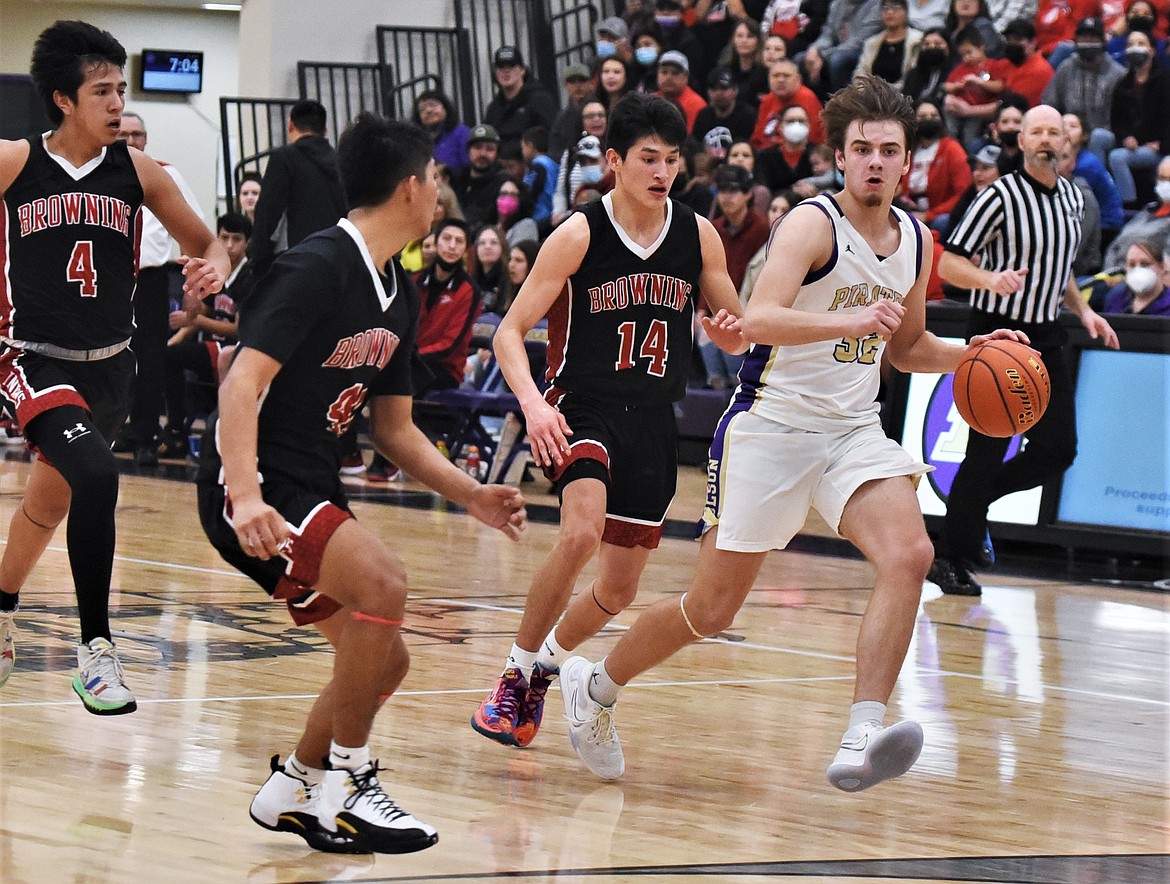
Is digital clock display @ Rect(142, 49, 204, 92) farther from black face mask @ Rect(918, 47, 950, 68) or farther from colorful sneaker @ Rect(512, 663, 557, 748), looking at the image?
colorful sneaker @ Rect(512, 663, 557, 748)

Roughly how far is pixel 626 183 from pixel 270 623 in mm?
2432

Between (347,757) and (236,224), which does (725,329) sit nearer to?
(347,757)

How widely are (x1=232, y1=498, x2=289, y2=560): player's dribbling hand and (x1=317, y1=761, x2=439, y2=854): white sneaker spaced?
0.51 metres

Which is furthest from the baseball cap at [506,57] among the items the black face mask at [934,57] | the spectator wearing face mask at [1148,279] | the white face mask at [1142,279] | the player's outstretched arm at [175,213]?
the player's outstretched arm at [175,213]

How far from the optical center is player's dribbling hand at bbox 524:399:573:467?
4.68 m

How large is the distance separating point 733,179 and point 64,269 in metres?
8.39

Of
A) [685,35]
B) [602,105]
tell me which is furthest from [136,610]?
[685,35]

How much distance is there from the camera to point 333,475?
3.81 meters

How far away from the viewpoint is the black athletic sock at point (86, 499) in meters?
4.77

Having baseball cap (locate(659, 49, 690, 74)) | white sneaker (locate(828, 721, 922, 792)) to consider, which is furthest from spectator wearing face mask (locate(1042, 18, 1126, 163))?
white sneaker (locate(828, 721, 922, 792))

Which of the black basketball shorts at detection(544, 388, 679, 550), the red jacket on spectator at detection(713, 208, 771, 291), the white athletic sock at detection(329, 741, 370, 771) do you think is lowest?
the white athletic sock at detection(329, 741, 370, 771)

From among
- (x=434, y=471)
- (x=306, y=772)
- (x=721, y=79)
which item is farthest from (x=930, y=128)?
(x=306, y=772)

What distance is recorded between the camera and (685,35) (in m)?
16.5

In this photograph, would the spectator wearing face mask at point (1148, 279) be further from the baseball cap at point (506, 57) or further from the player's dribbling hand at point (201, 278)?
the baseball cap at point (506, 57)
